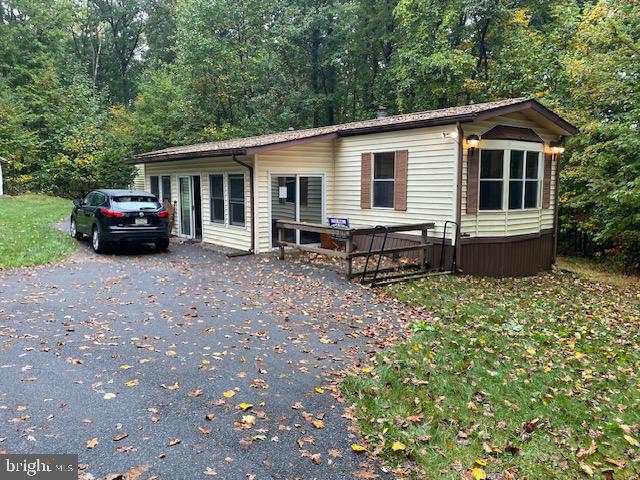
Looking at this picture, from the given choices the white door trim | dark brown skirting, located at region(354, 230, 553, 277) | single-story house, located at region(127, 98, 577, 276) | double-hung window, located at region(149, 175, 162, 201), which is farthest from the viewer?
double-hung window, located at region(149, 175, 162, 201)

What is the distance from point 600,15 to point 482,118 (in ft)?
26.1

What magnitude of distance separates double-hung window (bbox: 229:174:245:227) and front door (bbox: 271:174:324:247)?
0.90 meters

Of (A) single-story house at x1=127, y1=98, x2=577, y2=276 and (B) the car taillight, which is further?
(B) the car taillight

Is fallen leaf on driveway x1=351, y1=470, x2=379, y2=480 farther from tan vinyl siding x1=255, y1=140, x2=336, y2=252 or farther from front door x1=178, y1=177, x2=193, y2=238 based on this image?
front door x1=178, y1=177, x2=193, y2=238

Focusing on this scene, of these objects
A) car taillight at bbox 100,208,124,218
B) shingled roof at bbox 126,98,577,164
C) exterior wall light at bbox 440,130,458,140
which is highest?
shingled roof at bbox 126,98,577,164

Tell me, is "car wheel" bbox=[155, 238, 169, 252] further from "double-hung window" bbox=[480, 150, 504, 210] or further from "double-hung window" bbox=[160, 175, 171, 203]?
"double-hung window" bbox=[480, 150, 504, 210]

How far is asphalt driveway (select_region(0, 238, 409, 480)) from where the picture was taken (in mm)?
3398

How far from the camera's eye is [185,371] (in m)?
4.88

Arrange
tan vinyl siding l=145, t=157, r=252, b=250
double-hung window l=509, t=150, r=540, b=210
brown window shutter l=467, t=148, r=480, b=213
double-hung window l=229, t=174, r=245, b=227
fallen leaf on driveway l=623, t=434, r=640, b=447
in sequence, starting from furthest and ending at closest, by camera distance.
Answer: double-hung window l=229, t=174, r=245, b=227 < tan vinyl siding l=145, t=157, r=252, b=250 < double-hung window l=509, t=150, r=540, b=210 < brown window shutter l=467, t=148, r=480, b=213 < fallen leaf on driveway l=623, t=434, r=640, b=447

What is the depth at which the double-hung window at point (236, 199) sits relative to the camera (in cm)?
1292

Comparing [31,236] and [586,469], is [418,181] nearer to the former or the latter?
[586,469]

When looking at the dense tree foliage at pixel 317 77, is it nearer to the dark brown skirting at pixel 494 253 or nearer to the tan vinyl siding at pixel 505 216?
the tan vinyl siding at pixel 505 216

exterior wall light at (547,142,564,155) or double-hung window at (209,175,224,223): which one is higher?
exterior wall light at (547,142,564,155)
